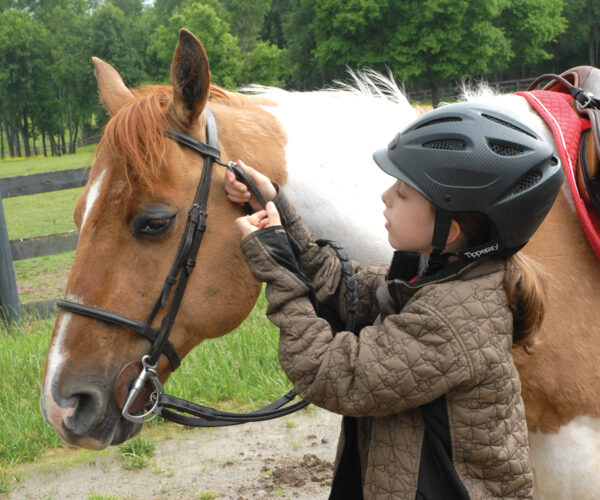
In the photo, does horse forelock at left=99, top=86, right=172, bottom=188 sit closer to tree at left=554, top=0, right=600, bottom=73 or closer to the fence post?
the fence post

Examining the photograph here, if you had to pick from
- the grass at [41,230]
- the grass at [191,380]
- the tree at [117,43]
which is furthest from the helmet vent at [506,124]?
the tree at [117,43]

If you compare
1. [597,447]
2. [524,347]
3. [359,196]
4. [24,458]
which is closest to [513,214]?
[524,347]

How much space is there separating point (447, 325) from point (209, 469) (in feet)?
8.66

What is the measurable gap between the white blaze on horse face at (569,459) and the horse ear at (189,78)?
5.13 ft

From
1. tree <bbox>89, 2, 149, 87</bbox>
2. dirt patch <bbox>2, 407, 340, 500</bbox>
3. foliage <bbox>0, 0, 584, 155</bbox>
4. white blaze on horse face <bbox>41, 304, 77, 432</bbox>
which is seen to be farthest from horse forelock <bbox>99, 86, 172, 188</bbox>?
tree <bbox>89, 2, 149, 87</bbox>

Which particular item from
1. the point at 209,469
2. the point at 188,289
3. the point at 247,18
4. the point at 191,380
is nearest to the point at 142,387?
the point at 188,289

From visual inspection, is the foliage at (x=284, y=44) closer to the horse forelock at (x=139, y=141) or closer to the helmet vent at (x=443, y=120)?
the horse forelock at (x=139, y=141)

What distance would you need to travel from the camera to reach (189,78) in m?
1.82

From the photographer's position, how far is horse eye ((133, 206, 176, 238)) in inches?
71.6

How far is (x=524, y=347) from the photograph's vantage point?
68.6 inches

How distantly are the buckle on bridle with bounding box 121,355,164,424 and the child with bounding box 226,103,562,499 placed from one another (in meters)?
0.48

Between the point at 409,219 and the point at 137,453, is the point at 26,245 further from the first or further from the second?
the point at 409,219

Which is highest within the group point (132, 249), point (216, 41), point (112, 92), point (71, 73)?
point (216, 41)

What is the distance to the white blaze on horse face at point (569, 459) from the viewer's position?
5.98 feet
